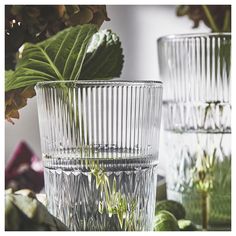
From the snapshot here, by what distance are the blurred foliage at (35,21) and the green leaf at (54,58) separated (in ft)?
0.05

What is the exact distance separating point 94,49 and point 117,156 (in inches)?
3.6

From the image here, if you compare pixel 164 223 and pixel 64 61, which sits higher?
Answer: pixel 64 61

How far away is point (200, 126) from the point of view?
2.06ft

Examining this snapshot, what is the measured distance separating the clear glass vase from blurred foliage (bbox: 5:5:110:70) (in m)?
0.20

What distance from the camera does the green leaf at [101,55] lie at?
1.50 ft

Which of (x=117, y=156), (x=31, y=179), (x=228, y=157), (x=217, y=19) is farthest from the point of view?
(x=31, y=179)

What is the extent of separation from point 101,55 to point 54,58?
5 centimetres

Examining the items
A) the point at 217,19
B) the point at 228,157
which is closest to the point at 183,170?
the point at 228,157

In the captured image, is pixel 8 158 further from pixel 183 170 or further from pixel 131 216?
pixel 131 216

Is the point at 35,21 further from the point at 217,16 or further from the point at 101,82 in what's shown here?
the point at 217,16

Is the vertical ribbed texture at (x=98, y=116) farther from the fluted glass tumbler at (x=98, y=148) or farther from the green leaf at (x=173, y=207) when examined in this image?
the green leaf at (x=173, y=207)

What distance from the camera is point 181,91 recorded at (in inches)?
25.3

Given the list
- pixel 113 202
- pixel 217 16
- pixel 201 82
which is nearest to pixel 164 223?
pixel 113 202

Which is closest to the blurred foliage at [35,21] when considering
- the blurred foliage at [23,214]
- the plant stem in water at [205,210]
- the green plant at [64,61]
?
the green plant at [64,61]
